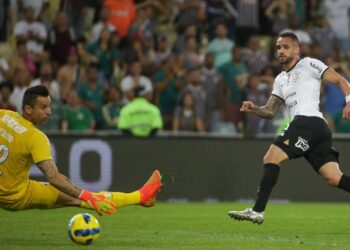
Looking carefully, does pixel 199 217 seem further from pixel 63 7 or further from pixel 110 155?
pixel 63 7

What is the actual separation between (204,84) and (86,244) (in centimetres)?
1056

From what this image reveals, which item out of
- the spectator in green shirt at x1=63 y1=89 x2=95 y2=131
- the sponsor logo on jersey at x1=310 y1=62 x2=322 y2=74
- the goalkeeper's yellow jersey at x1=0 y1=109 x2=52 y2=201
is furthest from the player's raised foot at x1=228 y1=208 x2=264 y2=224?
the spectator in green shirt at x1=63 y1=89 x2=95 y2=131

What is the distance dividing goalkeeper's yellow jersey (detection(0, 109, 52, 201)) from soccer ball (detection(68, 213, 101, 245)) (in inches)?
27.8

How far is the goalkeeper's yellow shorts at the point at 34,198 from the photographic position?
1030 cm

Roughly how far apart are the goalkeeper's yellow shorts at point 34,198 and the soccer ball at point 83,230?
1.89ft

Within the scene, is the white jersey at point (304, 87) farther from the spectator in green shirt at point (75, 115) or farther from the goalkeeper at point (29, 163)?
the spectator in green shirt at point (75, 115)

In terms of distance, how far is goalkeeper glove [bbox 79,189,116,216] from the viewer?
9.80 m

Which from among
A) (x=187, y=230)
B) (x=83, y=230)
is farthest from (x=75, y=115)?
(x=83, y=230)

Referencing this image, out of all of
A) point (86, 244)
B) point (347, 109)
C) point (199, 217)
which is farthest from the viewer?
point (199, 217)

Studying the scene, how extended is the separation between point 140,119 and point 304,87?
751 centimetres

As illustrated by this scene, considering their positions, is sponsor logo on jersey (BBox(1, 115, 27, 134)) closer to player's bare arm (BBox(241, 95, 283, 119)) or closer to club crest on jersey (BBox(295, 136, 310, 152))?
player's bare arm (BBox(241, 95, 283, 119))

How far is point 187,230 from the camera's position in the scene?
11.7 metres

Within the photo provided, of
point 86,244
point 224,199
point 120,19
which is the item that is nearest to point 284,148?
point 86,244

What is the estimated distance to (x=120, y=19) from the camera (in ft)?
70.0
